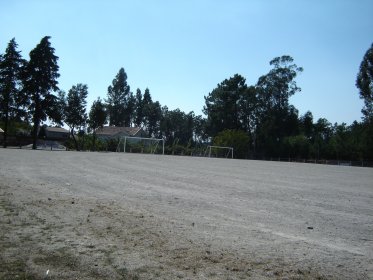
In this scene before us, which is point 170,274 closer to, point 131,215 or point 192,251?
point 192,251

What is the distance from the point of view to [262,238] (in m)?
5.78

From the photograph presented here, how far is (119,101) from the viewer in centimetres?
11231

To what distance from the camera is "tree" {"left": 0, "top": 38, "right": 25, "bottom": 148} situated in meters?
52.8

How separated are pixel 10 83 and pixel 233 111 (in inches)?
2141

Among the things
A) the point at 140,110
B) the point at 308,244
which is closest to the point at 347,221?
the point at 308,244

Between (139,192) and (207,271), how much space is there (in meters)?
6.35

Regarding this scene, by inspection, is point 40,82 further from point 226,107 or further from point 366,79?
point 366,79

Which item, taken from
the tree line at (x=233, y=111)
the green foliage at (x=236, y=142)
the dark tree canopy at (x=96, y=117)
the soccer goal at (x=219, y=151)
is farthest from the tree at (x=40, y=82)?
the green foliage at (x=236, y=142)

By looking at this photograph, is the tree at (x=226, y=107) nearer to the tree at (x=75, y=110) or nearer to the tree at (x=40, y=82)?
the tree at (x=75, y=110)

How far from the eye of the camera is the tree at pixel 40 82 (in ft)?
173

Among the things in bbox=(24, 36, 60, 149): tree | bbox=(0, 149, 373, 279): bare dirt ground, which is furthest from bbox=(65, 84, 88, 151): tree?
bbox=(0, 149, 373, 279): bare dirt ground

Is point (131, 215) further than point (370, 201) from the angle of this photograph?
No

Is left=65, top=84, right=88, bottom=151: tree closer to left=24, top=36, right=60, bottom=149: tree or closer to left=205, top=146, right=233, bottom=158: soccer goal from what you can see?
left=24, top=36, right=60, bottom=149: tree

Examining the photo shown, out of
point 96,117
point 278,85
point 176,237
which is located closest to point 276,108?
point 278,85
